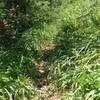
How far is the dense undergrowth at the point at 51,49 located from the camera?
5.23 metres

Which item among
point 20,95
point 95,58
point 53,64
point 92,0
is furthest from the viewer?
point 92,0

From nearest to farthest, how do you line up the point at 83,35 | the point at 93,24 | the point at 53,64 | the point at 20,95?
the point at 20,95
the point at 53,64
the point at 83,35
the point at 93,24

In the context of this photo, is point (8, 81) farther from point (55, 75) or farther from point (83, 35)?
point (83, 35)

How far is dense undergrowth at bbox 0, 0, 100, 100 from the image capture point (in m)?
5.23

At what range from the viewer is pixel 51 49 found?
26.3 feet

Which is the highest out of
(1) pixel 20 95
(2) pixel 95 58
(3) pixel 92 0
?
(3) pixel 92 0

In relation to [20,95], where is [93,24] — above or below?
above

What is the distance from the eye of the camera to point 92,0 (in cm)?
950

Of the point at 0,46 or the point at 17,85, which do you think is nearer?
the point at 17,85

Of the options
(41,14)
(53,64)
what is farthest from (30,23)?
(53,64)

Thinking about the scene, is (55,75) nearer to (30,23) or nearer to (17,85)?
(17,85)

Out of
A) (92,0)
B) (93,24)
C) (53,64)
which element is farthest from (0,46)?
(92,0)

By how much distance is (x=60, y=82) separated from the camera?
566 centimetres

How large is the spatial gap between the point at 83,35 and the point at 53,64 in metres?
1.46
